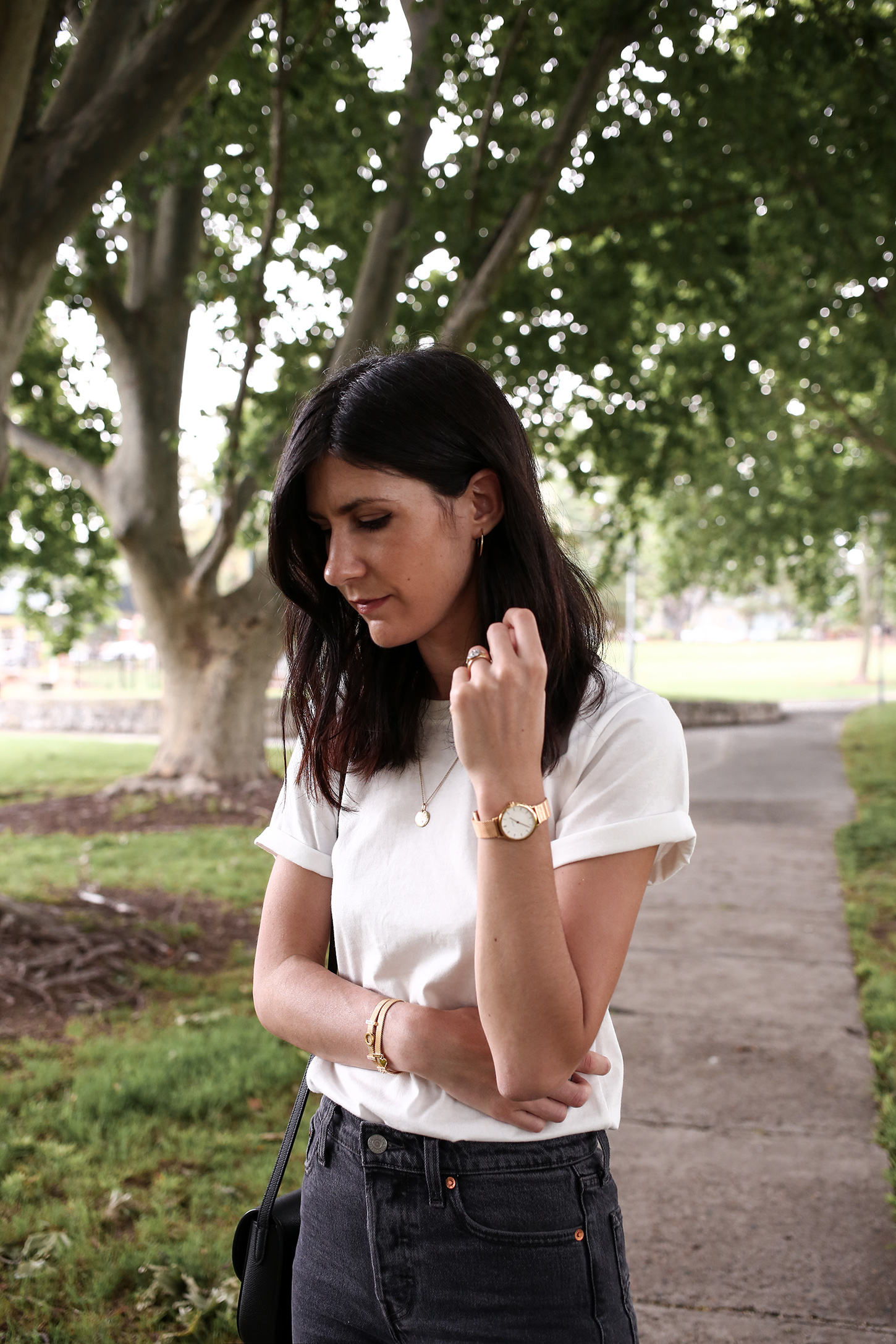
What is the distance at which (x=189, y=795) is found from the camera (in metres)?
12.2

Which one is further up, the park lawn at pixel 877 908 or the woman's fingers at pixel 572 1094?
Result: the woman's fingers at pixel 572 1094

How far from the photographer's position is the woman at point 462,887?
1.43 meters

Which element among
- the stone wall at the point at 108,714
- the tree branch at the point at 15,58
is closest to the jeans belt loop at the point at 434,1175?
the tree branch at the point at 15,58

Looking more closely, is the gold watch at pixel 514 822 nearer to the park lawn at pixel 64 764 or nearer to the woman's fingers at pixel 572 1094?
the woman's fingers at pixel 572 1094

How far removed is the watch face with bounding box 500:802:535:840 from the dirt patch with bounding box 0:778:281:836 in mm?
9508

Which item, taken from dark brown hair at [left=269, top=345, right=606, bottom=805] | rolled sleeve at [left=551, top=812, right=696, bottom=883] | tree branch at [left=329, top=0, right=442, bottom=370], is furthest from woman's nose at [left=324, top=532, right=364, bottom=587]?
tree branch at [left=329, top=0, right=442, bottom=370]

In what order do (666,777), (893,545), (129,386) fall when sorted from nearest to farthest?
(666,777) → (129,386) → (893,545)

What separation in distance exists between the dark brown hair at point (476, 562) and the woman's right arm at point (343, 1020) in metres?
0.20

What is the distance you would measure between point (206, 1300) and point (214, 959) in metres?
3.28

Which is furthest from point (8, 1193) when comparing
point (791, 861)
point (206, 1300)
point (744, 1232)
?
point (791, 861)

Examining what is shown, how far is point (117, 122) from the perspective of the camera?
441cm

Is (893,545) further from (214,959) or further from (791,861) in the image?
(214,959)

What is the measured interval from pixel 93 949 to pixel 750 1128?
356 cm

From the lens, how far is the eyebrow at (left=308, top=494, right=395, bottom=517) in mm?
1618
